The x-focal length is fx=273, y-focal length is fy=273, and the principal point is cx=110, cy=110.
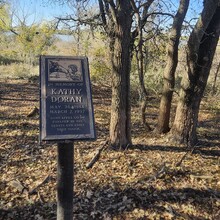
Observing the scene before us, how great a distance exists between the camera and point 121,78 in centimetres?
514

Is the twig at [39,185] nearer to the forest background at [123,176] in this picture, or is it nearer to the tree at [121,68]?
the forest background at [123,176]

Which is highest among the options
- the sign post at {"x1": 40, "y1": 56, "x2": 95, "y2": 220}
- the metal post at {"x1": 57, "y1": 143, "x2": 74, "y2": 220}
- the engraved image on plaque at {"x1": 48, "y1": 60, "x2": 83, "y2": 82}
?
the engraved image on plaque at {"x1": 48, "y1": 60, "x2": 83, "y2": 82}

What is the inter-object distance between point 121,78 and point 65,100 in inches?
95.6

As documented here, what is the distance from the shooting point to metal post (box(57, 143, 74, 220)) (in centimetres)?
284

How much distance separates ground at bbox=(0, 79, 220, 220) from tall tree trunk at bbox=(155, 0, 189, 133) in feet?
1.59

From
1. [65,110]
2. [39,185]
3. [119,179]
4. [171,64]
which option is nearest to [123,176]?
[119,179]

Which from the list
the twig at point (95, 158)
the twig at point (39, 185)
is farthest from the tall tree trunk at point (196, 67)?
the twig at point (39, 185)

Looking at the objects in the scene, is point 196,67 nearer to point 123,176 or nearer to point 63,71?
point 123,176

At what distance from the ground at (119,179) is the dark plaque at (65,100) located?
4.82 ft

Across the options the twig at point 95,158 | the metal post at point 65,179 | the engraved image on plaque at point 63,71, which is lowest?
the twig at point 95,158

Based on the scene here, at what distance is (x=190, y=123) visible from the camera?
231 inches

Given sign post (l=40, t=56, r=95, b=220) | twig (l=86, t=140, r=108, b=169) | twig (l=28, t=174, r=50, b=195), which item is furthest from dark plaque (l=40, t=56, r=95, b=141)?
twig (l=86, t=140, r=108, b=169)

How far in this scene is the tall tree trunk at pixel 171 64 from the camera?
19.8 ft

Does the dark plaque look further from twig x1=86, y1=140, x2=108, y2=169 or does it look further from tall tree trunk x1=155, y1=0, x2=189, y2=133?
tall tree trunk x1=155, y1=0, x2=189, y2=133
